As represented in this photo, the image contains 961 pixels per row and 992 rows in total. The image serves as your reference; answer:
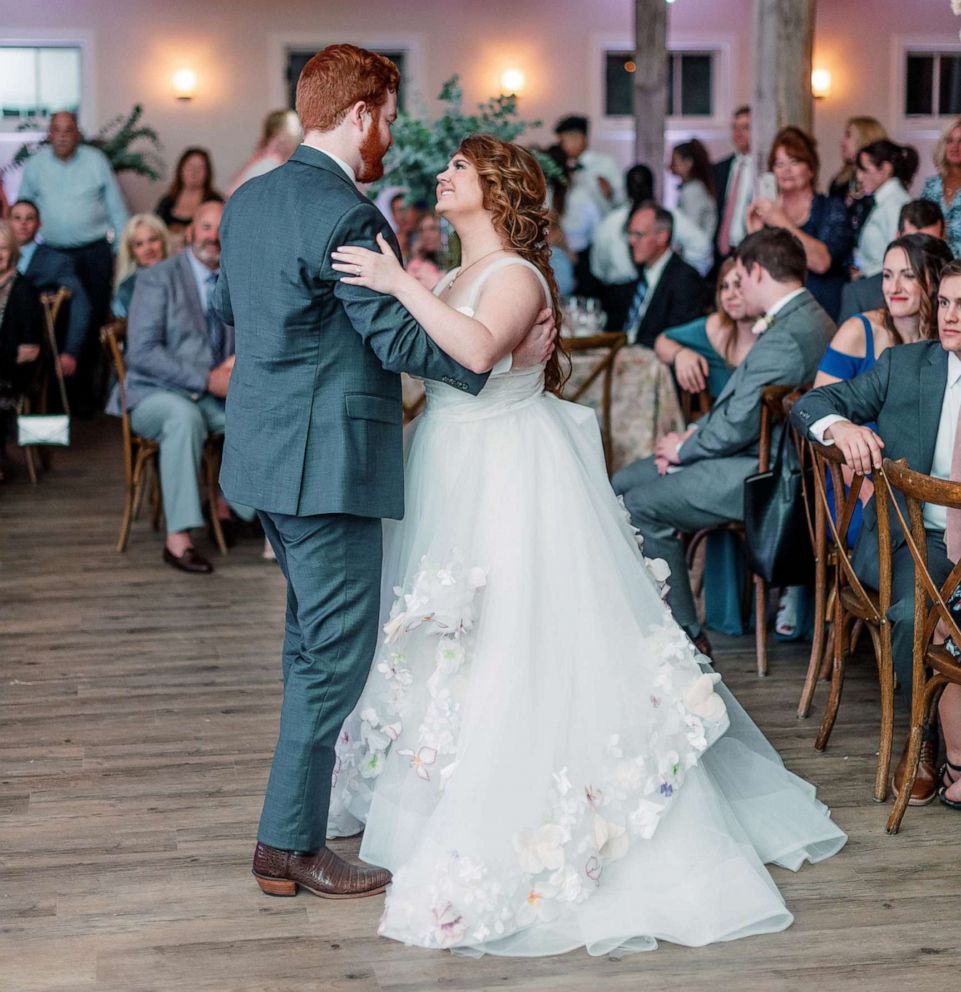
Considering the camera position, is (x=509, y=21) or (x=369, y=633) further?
(x=509, y=21)

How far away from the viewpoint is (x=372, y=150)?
2.53 meters

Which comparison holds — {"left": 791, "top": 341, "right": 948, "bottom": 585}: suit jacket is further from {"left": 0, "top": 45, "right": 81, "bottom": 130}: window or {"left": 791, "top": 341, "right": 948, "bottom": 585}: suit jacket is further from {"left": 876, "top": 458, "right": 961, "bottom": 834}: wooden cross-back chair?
{"left": 0, "top": 45, "right": 81, "bottom": 130}: window

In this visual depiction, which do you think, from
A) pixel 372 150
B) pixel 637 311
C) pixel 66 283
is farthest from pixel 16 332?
pixel 372 150

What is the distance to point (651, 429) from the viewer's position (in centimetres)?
578

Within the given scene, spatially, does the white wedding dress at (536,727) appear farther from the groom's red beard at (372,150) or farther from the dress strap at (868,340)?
the dress strap at (868,340)

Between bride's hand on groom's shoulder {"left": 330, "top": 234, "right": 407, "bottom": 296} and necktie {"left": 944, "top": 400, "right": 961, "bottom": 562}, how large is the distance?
4.22 feet

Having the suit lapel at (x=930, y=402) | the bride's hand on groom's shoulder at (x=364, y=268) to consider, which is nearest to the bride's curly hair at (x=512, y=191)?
the bride's hand on groom's shoulder at (x=364, y=268)

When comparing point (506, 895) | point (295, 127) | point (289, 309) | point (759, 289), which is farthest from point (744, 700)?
point (295, 127)

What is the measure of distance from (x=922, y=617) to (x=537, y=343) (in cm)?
95

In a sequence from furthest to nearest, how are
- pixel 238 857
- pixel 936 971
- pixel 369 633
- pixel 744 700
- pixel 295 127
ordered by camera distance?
1. pixel 295 127
2. pixel 744 700
3. pixel 238 857
4. pixel 369 633
5. pixel 936 971

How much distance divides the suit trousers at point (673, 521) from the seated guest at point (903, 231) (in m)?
0.84

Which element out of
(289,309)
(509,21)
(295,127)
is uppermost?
(509,21)

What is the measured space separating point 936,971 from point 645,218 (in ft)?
13.9

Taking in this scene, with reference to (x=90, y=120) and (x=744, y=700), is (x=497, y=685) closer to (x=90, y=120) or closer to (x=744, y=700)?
(x=744, y=700)
